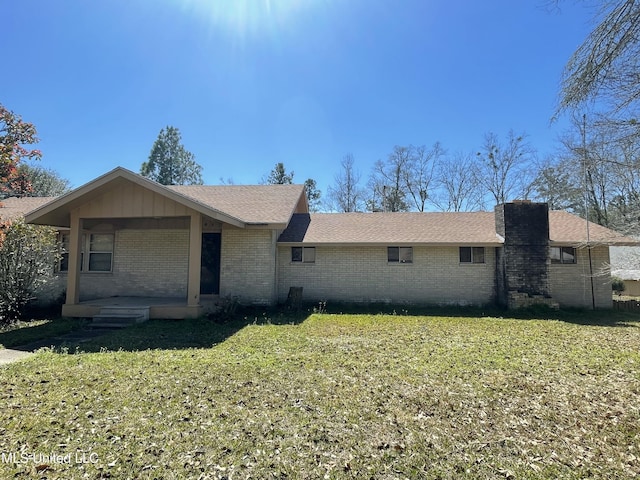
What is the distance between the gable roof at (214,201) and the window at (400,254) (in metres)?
4.07

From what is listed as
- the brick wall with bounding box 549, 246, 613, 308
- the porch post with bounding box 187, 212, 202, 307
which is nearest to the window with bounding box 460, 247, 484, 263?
the brick wall with bounding box 549, 246, 613, 308

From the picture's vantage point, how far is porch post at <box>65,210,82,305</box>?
9.90 metres

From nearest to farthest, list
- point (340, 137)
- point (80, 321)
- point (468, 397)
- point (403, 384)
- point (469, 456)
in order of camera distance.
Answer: point (469, 456), point (468, 397), point (403, 384), point (80, 321), point (340, 137)

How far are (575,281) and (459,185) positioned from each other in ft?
65.1

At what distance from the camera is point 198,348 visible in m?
7.08

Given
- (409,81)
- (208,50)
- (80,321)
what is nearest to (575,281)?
(409,81)

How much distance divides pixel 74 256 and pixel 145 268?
2775 millimetres

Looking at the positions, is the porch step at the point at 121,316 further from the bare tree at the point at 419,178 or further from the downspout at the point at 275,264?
the bare tree at the point at 419,178

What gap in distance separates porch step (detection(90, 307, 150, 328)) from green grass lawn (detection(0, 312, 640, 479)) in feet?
6.58

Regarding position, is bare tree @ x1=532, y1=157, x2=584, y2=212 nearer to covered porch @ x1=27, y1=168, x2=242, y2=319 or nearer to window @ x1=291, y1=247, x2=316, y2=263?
window @ x1=291, y1=247, x2=316, y2=263

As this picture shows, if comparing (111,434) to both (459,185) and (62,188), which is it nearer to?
(459,185)

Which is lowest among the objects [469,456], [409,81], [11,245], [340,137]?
[469,456]

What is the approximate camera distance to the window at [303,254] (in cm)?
1327

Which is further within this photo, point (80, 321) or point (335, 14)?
point (80, 321)
